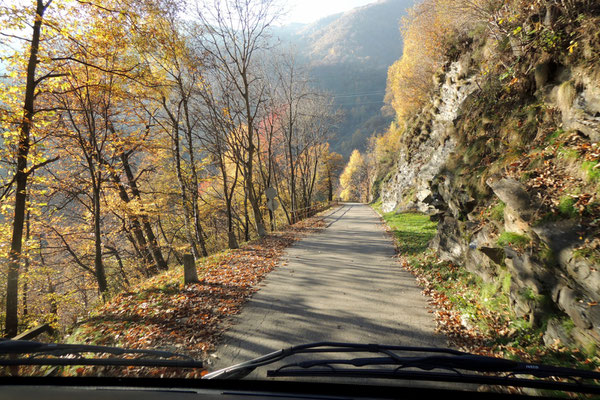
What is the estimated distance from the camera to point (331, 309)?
5.31 m

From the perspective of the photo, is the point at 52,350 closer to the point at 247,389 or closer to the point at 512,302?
the point at 247,389

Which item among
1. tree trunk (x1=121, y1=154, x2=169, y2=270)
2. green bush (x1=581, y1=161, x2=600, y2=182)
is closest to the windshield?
green bush (x1=581, y1=161, x2=600, y2=182)

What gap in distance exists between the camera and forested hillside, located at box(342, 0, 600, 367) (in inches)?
132

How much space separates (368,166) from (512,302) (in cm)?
6184

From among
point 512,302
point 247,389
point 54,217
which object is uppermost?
point 54,217

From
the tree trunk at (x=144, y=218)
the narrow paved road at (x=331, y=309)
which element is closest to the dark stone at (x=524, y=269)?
the narrow paved road at (x=331, y=309)

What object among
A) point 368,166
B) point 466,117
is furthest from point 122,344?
point 368,166

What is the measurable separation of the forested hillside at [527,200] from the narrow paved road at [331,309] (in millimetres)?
665

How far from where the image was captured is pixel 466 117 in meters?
8.16

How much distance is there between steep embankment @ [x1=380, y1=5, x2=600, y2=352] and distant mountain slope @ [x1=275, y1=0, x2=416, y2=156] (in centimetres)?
9236

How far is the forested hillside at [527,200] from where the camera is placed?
11.0ft

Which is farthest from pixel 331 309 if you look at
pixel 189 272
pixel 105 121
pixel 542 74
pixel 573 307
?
pixel 105 121

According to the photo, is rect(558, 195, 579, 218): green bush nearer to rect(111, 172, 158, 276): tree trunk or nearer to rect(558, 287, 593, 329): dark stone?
rect(558, 287, 593, 329): dark stone

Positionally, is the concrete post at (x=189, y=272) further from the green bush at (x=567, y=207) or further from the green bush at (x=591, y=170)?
the green bush at (x=591, y=170)
